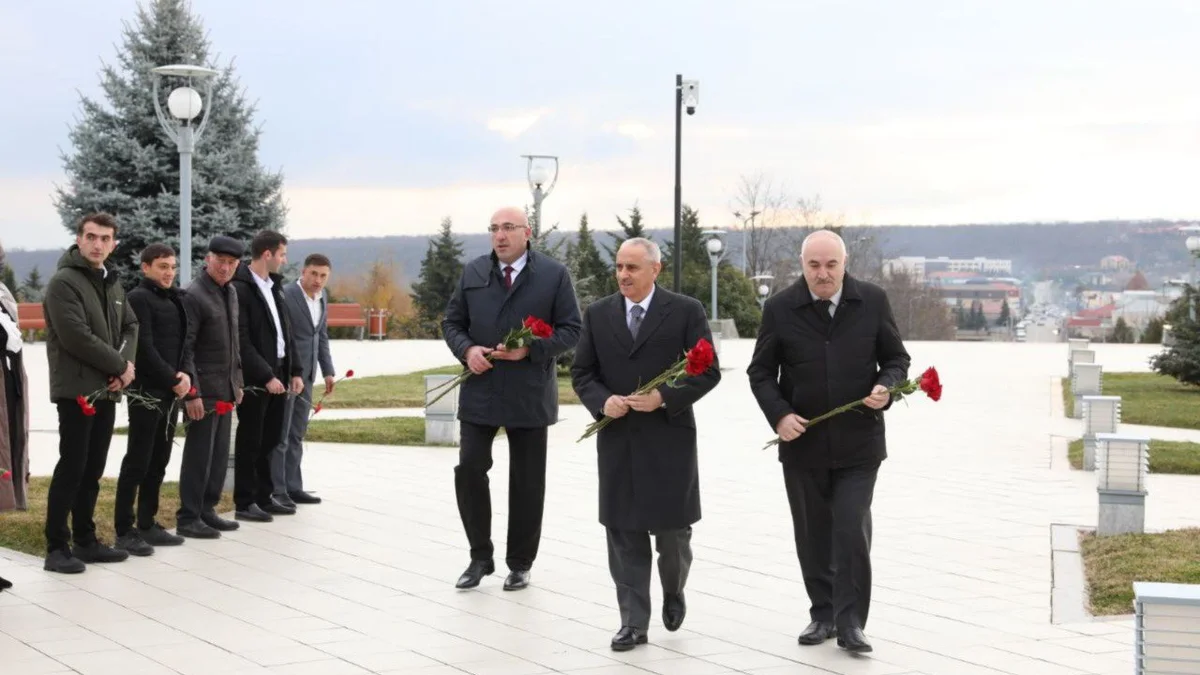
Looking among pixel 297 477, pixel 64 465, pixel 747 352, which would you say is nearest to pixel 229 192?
pixel 747 352

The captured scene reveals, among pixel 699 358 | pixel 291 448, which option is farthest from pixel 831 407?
pixel 291 448

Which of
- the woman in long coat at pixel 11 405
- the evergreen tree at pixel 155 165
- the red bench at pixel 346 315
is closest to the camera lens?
the woman in long coat at pixel 11 405

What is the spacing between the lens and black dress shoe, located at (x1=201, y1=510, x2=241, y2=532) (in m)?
9.70

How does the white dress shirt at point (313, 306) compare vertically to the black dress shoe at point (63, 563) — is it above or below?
above

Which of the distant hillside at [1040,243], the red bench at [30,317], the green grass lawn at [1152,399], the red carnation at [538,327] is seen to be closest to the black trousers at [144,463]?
the red carnation at [538,327]

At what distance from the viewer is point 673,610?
22.3 feet

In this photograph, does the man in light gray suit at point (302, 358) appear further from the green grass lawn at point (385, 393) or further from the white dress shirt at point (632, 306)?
the green grass lawn at point (385, 393)

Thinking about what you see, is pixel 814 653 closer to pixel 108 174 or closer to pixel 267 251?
pixel 267 251

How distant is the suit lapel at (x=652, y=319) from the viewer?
22.1 ft

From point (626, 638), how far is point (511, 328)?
2086 millimetres

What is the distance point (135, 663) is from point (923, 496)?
751 cm

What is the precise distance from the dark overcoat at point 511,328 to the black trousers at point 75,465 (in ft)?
6.81

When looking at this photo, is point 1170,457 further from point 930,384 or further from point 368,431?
point 930,384

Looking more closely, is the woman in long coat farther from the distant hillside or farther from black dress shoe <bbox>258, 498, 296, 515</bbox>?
the distant hillside
